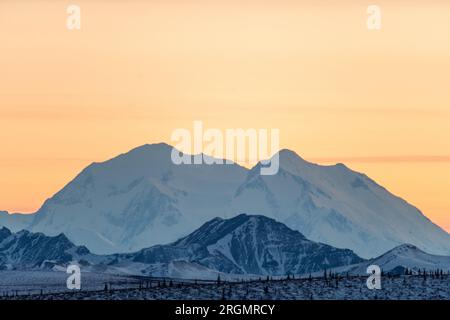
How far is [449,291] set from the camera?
192 meters

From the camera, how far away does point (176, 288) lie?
7756 inches
